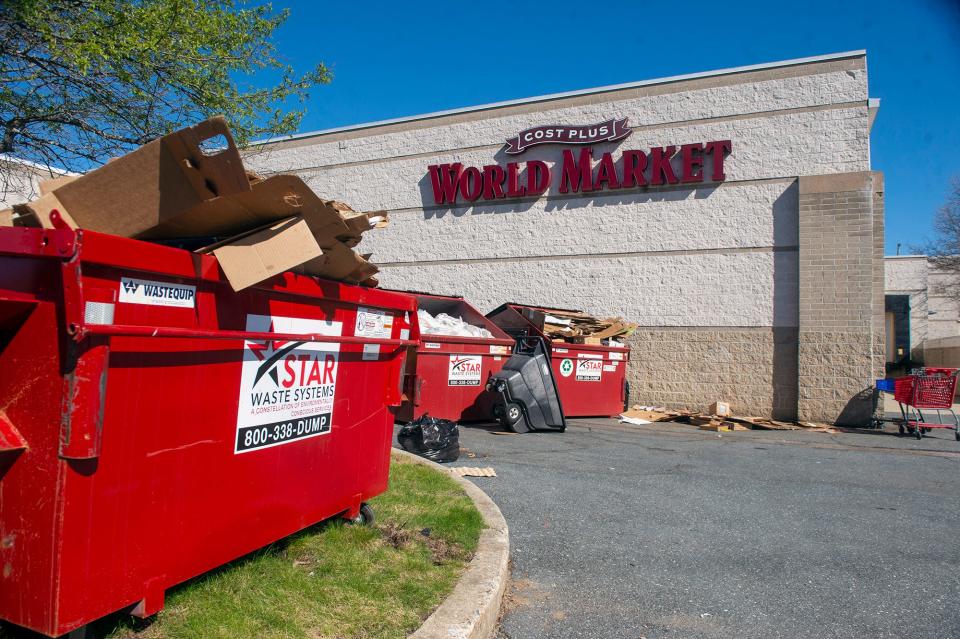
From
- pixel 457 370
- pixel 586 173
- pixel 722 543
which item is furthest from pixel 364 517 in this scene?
pixel 586 173

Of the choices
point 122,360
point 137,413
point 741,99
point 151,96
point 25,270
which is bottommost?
point 137,413

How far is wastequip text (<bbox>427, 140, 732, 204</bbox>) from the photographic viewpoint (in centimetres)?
1565

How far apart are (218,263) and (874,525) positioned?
5530 millimetres

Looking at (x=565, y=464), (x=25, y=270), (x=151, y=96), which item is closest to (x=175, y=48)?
(x=151, y=96)

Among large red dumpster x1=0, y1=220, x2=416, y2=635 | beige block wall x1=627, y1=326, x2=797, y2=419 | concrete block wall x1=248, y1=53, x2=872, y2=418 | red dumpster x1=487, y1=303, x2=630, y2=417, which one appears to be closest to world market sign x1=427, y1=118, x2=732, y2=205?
concrete block wall x1=248, y1=53, x2=872, y2=418

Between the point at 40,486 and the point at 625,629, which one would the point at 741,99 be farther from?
the point at 40,486

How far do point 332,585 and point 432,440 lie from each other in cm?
396

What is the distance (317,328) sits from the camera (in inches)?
138

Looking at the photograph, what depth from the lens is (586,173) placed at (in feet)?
54.6

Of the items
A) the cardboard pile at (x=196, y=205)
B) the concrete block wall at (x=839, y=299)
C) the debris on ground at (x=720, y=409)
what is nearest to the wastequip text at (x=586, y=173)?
the concrete block wall at (x=839, y=299)

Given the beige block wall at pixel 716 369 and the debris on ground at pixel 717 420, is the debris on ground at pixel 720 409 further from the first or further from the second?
the beige block wall at pixel 716 369

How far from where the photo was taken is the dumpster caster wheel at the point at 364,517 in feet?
13.9

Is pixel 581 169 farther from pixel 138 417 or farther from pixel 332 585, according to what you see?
pixel 138 417

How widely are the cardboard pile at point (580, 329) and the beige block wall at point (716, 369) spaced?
1656 millimetres
